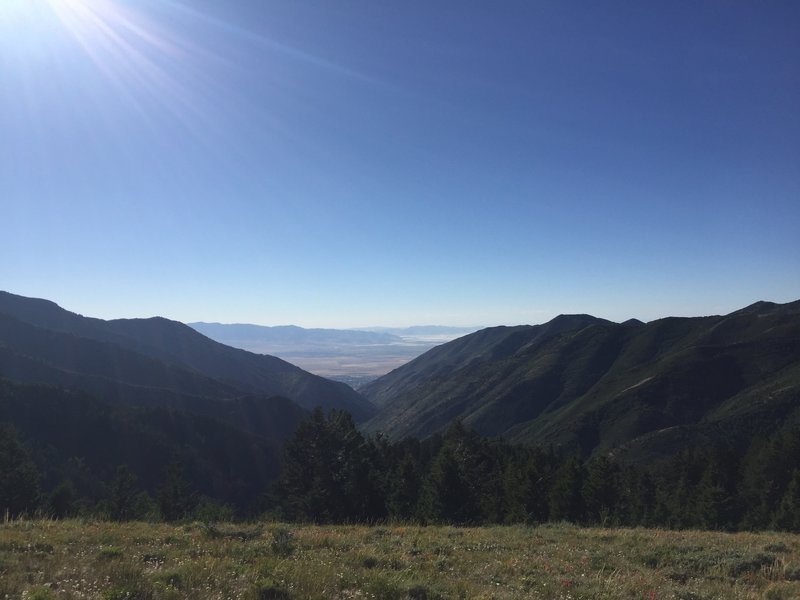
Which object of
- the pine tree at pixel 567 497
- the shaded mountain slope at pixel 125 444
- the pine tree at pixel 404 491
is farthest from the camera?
the shaded mountain slope at pixel 125 444

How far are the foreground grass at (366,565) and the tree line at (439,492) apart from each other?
1862cm

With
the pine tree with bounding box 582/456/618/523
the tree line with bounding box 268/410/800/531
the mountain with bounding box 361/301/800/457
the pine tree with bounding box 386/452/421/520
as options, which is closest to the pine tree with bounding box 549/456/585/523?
the tree line with bounding box 268/410/800/531

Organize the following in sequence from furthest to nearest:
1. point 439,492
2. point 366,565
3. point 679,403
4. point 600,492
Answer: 1. point 679,403
2. point 600,492
3. point 439,492
4. point 366,565

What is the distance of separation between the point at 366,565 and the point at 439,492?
31953 mm

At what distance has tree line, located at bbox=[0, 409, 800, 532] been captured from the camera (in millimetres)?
38281

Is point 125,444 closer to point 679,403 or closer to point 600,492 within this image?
point 600,492

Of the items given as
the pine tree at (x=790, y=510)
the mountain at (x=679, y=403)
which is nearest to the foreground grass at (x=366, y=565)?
the pine tree at (x=790, y=510)

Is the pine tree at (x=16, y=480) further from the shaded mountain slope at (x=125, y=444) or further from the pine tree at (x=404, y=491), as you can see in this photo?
the shaded mountain slope at (x=125, y=444)

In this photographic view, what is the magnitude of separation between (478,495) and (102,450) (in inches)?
3407

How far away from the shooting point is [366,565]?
10.0 meters

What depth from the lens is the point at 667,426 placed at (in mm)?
135000

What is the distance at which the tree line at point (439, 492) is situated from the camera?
38281 millimetres

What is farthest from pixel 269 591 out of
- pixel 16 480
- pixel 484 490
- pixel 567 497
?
pixel 16 480

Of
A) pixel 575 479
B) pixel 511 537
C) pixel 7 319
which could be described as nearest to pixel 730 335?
Result: pixel 575 479
